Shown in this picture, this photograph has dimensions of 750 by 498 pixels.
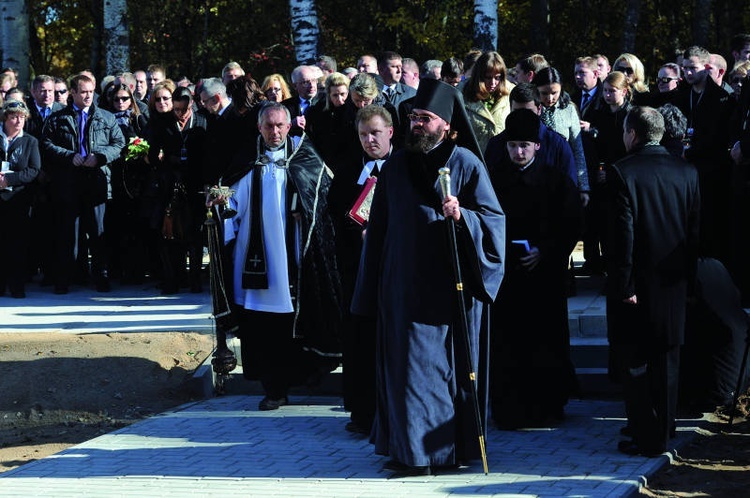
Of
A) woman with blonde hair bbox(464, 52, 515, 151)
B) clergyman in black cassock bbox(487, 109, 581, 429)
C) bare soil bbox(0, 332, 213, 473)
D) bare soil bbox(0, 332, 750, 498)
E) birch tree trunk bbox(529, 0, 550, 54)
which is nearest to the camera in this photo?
clergyman in black cassock bbox(487, 109, 581, 429)

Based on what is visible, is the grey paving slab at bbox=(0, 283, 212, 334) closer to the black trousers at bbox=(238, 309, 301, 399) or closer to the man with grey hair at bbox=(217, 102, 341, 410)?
the black trousers at bbox=(238, 309, 301, 399)

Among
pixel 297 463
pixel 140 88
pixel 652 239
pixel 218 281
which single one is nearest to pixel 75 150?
pixel 140 88

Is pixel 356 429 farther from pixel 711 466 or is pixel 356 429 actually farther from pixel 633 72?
pixel 633 72

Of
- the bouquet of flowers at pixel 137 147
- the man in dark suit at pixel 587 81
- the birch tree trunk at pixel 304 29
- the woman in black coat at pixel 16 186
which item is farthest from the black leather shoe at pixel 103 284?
the man in dark suit at pixel 587 81

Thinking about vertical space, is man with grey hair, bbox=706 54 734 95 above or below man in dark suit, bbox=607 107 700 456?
above

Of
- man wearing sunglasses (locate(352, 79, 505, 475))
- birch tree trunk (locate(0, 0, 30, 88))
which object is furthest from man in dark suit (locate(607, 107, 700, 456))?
birch tree trunk (locate(0, 0, 30, 88))

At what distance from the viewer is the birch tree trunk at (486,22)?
1923 cm

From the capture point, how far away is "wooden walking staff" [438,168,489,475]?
7.85 meters

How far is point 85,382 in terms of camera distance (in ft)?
37.2

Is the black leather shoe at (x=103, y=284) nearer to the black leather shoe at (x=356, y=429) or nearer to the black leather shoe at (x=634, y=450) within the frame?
the black leather shoe at (x=356, y=429)

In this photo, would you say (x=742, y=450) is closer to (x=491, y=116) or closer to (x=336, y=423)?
(x=336, y=423)

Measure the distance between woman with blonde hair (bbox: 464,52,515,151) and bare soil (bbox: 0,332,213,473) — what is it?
3.06 m

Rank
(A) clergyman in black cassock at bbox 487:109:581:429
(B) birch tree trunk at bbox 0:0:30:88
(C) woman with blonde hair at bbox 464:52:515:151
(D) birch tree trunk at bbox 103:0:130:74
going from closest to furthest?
1. (A) clergyman in black cassock at bbox 487:109:581:429
2. (C) woman with blonde hair at bbox 464:52:515:151
3. (D) birch tree trunk at bbox 103:0:130:74
4. (B) birch tree trunk at bbox 0:0:30:88

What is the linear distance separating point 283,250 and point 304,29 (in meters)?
9.31
